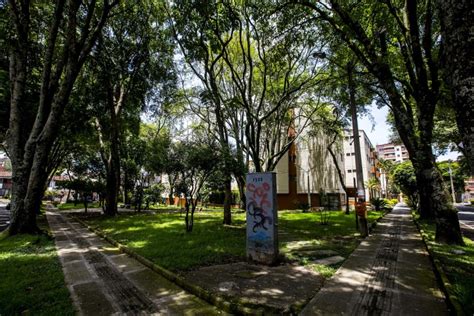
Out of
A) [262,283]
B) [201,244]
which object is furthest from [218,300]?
[201,244]

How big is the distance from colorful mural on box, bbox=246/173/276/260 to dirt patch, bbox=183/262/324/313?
0.49 metres

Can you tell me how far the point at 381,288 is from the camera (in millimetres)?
4656

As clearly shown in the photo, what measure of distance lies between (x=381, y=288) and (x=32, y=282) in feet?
22.0

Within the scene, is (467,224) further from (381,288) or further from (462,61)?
(462,61)

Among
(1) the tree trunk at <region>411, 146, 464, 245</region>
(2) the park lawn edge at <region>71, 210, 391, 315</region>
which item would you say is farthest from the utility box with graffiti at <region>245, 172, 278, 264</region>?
(1) the tree trunk at <region>411, 146, 464, 245</region>

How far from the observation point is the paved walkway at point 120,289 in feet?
12.6

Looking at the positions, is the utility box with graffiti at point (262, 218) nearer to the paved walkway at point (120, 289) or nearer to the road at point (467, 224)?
the paved walkway at point (120, 289)

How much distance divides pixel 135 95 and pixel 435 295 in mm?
18507

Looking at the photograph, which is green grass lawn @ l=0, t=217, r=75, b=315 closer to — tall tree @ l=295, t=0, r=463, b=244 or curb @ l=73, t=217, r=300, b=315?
curb @ l=73, t=217, r=300, b=315

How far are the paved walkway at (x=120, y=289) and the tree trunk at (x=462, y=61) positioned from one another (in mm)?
4143

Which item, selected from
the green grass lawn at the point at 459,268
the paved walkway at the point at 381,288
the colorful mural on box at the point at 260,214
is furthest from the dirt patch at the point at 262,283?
the green grass lawn at the point at 459,268

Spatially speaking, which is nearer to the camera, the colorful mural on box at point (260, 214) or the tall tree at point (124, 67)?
A: the colorful mural on box at point (260, 214)

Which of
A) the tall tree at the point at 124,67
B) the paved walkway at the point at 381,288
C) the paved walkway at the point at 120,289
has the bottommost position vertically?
the paved walkway at the point at 381,288

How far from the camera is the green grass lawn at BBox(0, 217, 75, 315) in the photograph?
3.81 metres
